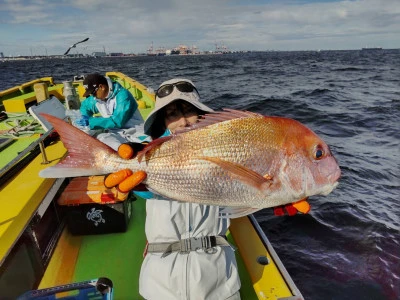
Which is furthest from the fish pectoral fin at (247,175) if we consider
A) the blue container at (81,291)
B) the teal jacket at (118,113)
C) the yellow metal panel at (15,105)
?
the yellow metal panel at (15,105)

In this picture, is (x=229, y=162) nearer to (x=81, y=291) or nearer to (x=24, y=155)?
(x=81, y=291)

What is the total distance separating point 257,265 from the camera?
304 cm

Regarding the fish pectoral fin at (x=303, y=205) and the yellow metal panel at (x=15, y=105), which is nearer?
the fish pectoral fin at (x=303, y=205)

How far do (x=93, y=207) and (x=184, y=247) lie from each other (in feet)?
6.56

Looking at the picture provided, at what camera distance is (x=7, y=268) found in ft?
10.0

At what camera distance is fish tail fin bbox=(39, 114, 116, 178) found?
213 centimetres

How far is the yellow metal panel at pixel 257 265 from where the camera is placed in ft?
8.80

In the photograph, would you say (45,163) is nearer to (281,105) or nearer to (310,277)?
(310,277)

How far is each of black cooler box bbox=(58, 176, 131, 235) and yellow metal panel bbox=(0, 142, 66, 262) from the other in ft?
1.56

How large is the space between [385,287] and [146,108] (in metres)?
7.67

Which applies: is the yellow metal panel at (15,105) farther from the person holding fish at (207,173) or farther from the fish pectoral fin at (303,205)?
the fish pectoral fin at (303,205)

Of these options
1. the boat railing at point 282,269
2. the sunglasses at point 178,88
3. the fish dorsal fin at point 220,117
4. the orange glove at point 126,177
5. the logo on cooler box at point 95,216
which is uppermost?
the sunglasses at point 178,88

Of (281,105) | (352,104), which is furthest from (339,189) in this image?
(352,104)

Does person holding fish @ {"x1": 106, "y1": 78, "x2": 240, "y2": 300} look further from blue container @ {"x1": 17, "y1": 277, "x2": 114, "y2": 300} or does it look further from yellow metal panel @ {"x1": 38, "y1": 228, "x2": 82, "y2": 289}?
yellow metal panel @ {"x1": 38, "y1": 228, "x2": 82, "y2": 289}
